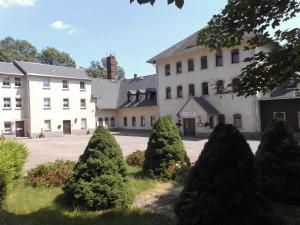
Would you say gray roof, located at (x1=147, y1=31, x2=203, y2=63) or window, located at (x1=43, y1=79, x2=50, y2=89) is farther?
window, located at (x1=43, y1=79, x2=50, y2=89)

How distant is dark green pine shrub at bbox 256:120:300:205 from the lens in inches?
306

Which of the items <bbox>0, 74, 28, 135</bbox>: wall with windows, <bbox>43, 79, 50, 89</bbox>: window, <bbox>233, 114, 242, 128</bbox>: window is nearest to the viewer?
<bbox>233, 114, 242, 128</bbox>: window

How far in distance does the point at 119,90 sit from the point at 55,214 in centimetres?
→ 4355

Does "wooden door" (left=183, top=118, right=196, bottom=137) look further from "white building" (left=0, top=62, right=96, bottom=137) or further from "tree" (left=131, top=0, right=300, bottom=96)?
"tree" (left=131, top=0, right=300, bottom=96)

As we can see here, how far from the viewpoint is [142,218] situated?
7.36 meters

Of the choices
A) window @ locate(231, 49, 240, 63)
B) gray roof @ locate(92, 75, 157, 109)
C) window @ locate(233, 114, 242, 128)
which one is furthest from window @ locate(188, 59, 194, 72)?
gray roof @ locate(92, 75, 157, 109)

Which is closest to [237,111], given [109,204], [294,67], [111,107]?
[111,107]

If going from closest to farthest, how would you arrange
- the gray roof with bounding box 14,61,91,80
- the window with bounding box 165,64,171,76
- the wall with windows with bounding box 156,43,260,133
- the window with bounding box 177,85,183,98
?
the wall with windows with bounding box 156,43,260,133
the window with bounding box 177,85,183,98
the window with bounding box 165,64,171,76
the gray roof with bounding box 14,61,91,80

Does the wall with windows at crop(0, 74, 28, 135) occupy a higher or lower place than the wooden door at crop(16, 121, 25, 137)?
higher

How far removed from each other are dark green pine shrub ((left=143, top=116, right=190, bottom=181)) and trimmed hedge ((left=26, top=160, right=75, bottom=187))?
9.42 ft

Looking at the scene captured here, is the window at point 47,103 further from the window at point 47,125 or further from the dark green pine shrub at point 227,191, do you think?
the dark green pine shrub at point 227,191

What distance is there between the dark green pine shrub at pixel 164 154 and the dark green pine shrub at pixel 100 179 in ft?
8.90

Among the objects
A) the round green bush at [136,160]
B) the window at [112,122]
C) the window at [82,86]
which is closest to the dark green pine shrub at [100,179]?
the round green bush at [136,160]

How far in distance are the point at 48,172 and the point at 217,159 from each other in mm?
7738
